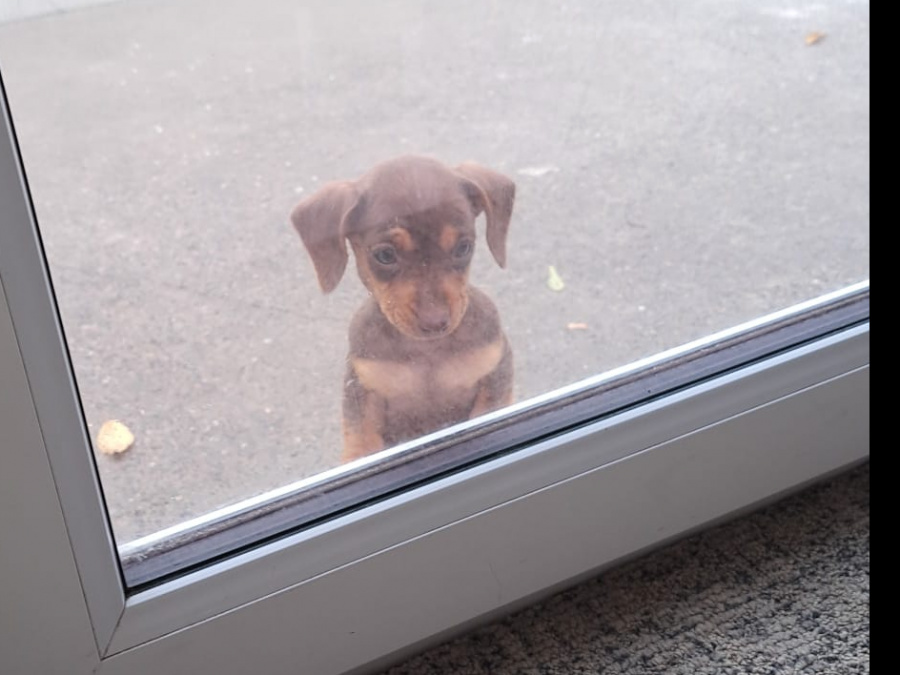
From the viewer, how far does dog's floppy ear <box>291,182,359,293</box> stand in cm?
77

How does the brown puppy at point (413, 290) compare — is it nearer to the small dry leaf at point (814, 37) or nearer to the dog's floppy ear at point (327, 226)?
the dog's floppy ear at point (327, 226)

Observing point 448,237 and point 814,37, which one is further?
point 814,37

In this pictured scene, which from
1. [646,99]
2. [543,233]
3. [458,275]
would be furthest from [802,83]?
[458,275]

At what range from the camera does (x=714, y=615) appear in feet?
2.83

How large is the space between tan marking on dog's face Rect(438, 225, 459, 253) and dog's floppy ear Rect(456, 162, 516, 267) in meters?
0.02

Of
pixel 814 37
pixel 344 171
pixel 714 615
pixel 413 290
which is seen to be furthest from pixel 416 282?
pixel 814 37

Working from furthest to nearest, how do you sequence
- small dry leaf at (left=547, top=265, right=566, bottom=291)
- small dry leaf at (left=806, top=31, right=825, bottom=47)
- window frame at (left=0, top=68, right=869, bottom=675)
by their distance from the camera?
small dry leaf at (left=806, top=31, right=825, bottom=47)
small dry leaf at (left=547, top=265, right=566, bottom=291)
window frame at (left=0, top=68, right=869, bottom=675)

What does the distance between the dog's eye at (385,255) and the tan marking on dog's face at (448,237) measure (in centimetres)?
4

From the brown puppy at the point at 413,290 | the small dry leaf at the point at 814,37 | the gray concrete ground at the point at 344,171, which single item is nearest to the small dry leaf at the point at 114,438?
the gray concrete ground at the point at 344,171

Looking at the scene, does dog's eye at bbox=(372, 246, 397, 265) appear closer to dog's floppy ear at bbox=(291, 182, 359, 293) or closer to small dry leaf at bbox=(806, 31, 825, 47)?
dog's floppy ear at bbox=(291, 182, 359, 293)

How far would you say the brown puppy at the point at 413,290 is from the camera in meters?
0.79

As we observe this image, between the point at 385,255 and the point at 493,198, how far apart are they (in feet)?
0.35

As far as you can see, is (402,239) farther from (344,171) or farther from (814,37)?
(814,37)

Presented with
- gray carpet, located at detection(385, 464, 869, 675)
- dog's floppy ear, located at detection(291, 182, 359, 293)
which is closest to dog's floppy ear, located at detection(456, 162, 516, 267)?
dog's floppy ear, located at detection(291, 182, 359, 293)
